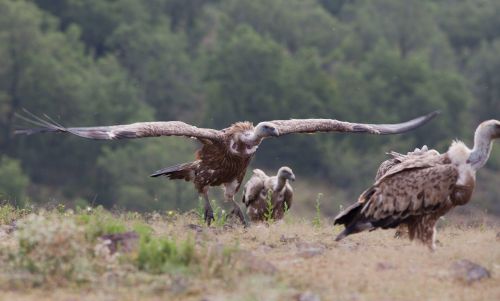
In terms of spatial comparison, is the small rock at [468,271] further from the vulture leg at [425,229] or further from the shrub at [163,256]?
the shrub at [163,256]

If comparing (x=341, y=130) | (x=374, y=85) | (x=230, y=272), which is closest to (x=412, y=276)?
(x=230, y=272)

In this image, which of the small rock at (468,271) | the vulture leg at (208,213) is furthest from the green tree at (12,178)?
the small rock at (468,271)

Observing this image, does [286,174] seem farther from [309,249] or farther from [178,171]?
[309,249]

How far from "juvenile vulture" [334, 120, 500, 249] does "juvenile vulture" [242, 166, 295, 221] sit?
467 centimetres

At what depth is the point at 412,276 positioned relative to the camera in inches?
404

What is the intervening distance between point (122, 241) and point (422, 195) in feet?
10.2

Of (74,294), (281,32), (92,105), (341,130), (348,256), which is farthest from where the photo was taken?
(281,32)

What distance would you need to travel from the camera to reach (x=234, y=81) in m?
63.9

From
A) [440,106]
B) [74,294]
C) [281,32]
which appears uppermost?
[281,32]

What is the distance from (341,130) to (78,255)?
22.2 feet

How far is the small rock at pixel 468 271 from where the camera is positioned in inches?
404

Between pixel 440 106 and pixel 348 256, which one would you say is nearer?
pixel 348 256

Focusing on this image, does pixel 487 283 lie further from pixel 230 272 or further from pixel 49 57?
pixel 49 57

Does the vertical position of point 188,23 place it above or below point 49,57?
above
